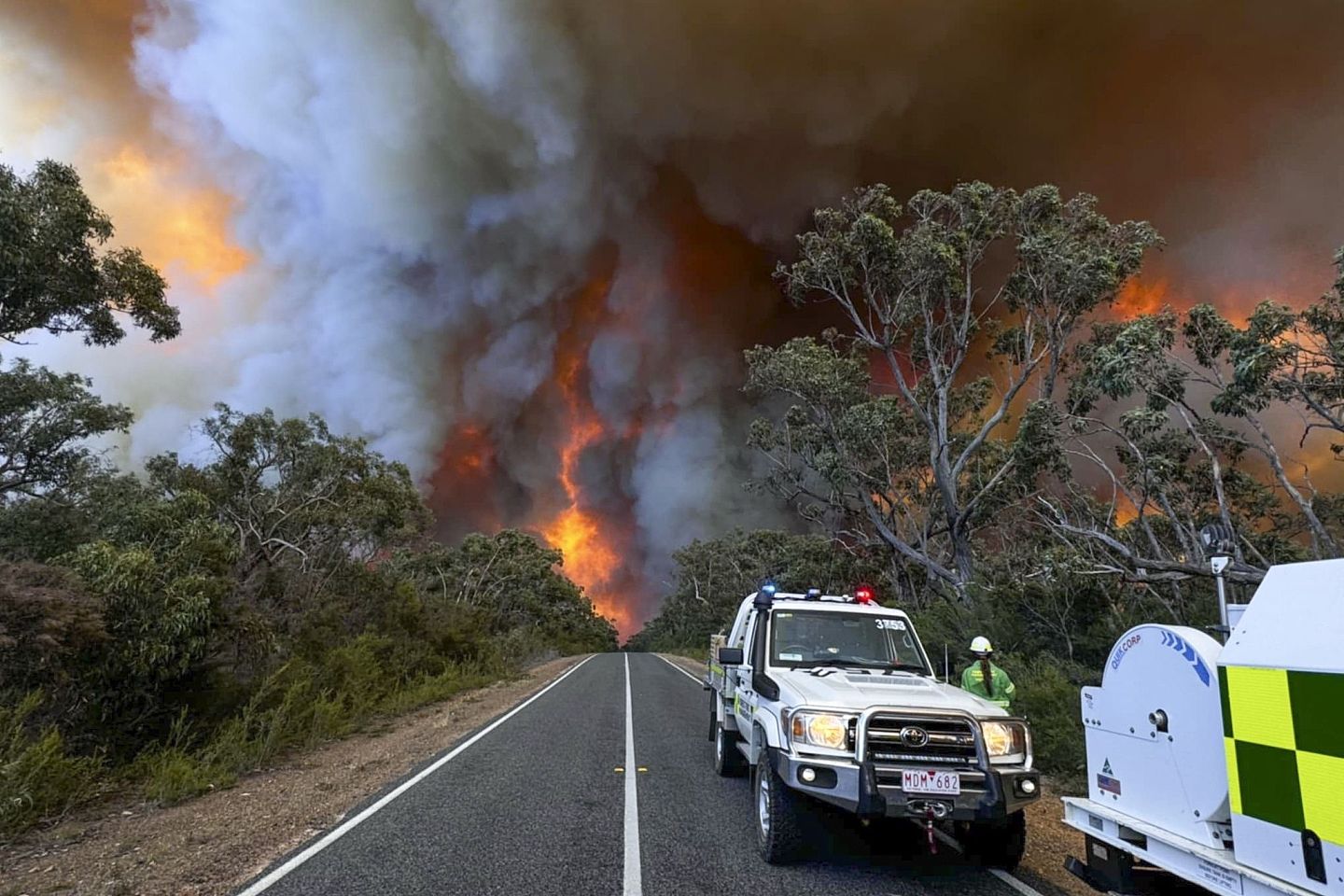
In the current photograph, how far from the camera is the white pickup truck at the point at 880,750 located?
4832 millimetres

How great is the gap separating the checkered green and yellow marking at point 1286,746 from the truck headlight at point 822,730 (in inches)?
94.1

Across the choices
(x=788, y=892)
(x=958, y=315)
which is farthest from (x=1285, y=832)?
(x=958, y=315)

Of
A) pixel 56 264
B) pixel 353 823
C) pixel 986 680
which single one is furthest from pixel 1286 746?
pixel 56 264

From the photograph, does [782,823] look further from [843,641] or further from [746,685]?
[843,641]

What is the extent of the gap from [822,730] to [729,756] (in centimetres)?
386

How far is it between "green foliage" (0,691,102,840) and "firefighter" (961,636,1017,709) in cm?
935

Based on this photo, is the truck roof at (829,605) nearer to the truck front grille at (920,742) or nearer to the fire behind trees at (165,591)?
the truck front grille at (920,742)

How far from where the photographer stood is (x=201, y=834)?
650 centimetres

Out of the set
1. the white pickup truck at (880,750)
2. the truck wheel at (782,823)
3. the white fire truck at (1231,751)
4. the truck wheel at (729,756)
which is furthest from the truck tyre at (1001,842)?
the truck wheel at (729,756)

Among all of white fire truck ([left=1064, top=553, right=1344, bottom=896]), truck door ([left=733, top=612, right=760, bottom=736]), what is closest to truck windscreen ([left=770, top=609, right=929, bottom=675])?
truck door ([left=733, top=612, right=760, bottom=736])

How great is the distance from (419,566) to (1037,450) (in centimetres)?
4222

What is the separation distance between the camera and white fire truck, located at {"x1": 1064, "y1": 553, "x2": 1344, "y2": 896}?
8.87ft

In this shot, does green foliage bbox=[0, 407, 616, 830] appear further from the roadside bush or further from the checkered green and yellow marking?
the roadside bush

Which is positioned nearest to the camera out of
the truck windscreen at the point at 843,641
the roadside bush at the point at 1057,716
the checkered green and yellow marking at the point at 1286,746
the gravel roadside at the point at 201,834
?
the checkered green and yellow marking at the point at 1286,746
